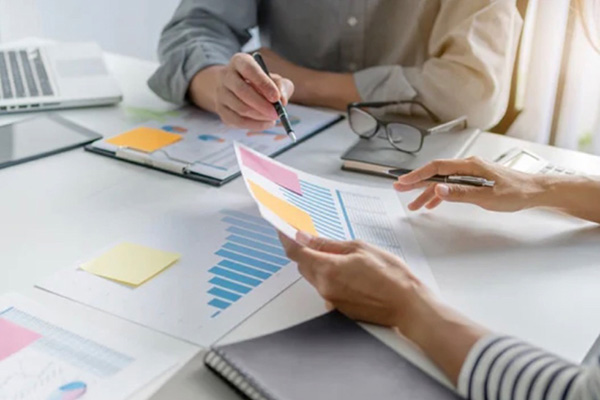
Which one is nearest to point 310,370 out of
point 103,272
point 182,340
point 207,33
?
point 182,340

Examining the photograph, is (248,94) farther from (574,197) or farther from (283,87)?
(574,197)

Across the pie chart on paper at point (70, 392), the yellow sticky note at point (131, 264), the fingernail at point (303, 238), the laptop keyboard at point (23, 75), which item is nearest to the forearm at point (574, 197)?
the fingernail at point (303, 238)

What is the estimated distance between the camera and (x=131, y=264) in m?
0.82

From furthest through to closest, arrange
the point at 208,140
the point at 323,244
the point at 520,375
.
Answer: the point at 208,140 < the point at 323,244 < the point at 520,375

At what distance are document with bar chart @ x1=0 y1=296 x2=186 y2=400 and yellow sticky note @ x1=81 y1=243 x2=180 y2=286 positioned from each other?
7 centimetres

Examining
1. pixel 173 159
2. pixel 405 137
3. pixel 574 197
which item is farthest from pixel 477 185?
pixel 173 159

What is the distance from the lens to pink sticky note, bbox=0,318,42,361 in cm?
67

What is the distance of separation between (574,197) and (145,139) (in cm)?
68

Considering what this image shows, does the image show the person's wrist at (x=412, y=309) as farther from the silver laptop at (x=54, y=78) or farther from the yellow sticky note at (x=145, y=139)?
the silver laptop at (x=54, y=78)

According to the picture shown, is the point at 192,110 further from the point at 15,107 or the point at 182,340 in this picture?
the point at 182,340

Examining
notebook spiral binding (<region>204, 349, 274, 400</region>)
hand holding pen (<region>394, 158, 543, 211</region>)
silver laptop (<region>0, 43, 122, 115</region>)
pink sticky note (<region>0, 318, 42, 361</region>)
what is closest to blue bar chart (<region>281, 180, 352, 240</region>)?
hand holding pen (<region>394, 158, 543, 211</region>)

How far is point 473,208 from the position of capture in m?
0.98

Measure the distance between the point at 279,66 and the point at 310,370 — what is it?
88 cm

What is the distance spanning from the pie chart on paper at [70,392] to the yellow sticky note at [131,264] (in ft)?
0.55
